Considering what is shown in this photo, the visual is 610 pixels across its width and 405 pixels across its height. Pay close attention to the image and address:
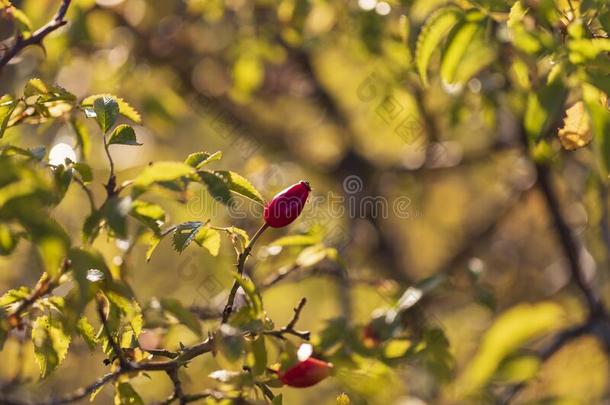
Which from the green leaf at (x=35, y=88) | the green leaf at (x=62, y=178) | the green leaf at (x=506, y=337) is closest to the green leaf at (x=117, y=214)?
the green leaf at (x=62, y=178)

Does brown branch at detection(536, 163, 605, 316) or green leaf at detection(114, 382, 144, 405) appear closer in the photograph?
green leaf at detection(114, 382, 144, 405)

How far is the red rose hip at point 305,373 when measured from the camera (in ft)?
5.41

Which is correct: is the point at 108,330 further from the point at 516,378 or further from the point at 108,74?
the point at 108,74

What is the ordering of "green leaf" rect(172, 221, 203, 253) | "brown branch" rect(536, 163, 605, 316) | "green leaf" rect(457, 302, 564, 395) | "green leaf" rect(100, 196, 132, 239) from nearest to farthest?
"green leaf" rect(100, 196, 132, 239) < "green leaf" rect(172, 221, 203, 253) < "green leaf" rect(457, 302, 564, 395) < "brown branch" rect(536, 163, 605, 316)

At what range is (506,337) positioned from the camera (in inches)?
104

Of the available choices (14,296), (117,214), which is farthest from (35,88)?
(117,214)

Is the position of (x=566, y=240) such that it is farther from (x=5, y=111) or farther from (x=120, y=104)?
(x=5, y=111)

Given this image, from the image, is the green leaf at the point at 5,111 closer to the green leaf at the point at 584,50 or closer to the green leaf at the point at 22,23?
the green leaf at the point at 22,23

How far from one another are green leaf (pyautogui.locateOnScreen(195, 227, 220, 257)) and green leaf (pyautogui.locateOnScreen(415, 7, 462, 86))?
0.67m

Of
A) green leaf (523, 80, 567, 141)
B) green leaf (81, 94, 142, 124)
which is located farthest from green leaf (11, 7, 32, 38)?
green leaf (523, 80, 567, 141)

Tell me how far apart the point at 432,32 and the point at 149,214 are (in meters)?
0.86

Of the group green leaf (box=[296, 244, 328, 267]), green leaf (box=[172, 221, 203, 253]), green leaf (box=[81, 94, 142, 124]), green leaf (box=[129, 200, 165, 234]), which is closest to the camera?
green leaf (box=[129, 200, 165, 234])

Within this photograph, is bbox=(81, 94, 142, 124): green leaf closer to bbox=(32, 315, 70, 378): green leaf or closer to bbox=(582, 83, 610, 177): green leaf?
bbox=(32, 315, 70, 378): green leaf

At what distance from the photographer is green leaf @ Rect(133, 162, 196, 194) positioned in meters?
1.30
